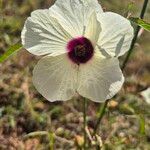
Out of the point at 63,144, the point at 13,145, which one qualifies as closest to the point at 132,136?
the point at 63,144

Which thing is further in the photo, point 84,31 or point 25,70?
point 25,70

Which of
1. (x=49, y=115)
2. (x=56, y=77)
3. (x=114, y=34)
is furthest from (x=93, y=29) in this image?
(x=49, y=115)

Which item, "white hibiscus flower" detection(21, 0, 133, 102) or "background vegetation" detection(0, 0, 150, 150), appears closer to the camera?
"white hibiscus flower" detection(21, 0, 133, 102)

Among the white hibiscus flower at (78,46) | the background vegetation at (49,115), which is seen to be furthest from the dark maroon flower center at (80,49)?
the background vegetation at (49,115)

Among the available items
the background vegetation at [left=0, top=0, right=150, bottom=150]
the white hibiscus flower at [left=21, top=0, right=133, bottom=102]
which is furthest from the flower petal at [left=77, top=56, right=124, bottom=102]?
the background vegetation at [left=0, top=0, right=150, bottom=150]

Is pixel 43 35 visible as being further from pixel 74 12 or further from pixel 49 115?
pixel 49 115

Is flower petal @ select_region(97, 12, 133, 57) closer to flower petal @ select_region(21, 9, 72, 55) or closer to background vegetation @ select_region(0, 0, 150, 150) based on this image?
flower petal @ select_region(21, 9, 72, 55)

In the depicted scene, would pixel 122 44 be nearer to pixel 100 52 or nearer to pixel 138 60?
pixel 100 52
